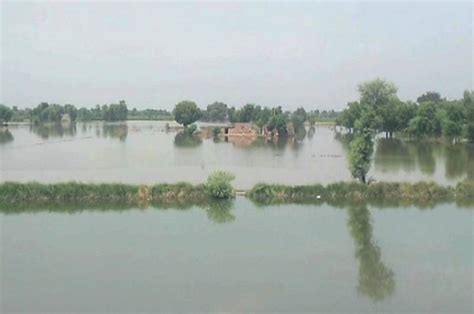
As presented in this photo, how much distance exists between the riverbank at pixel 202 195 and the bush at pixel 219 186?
0.26 feet

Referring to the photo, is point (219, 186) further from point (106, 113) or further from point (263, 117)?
point (106, 113)

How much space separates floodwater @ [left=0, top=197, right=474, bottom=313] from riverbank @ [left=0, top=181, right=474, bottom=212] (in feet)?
2.33

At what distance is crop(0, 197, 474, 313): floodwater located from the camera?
757cm

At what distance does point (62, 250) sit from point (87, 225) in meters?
1.89

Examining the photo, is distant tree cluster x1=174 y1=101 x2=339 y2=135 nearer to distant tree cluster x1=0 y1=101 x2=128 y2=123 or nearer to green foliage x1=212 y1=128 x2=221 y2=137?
Result: green foliage x1=212 y1=128 x2=221 y2=137

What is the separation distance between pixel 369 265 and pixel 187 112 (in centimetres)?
4887

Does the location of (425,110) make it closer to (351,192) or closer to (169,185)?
(351,192)

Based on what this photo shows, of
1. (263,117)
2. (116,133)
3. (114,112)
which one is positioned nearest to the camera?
(263,117)

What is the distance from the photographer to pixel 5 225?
11836 mm

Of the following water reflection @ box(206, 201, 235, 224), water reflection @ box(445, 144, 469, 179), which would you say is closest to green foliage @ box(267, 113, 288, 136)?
water reflection @ box(445, 144, 469, 179)

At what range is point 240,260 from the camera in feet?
30.6

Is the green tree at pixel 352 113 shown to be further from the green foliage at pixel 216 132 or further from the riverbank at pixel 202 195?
the riverbank at pixel 202 195

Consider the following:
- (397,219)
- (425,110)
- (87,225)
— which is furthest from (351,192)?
(425,110)

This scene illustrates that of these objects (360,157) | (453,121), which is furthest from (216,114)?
(360,157)
